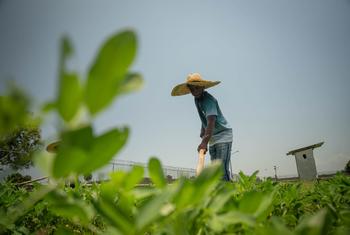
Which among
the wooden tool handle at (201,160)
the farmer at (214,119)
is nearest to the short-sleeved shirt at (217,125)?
the farmer at (214,119)

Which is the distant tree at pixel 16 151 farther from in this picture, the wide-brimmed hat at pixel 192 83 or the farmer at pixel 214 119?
the wide-brimmed hat at pixel 192 83

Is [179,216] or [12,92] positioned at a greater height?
[12,92]

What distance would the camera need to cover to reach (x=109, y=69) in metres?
0.31

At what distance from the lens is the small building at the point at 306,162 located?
21.7m

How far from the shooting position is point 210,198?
1.84ft

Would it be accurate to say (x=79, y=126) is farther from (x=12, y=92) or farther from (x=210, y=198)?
(x=210, y=198)

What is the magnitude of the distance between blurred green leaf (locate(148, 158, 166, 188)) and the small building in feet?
77.1

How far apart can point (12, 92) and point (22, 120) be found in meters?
0.04

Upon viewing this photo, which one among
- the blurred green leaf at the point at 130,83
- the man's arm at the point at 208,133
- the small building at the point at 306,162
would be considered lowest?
the small building at the point at 306,162

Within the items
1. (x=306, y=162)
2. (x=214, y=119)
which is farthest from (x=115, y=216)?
(x=306, y=162)

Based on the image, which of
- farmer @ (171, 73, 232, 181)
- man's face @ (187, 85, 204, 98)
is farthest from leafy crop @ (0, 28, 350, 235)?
man's face @ (187, 85, 204, 98)

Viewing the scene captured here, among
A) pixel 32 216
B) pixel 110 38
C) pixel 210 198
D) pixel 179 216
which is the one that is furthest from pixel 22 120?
pixel 32 216

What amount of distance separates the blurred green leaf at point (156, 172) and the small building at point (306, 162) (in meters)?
23.5

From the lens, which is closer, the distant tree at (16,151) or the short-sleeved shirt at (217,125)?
the distant tree at (16,151)
